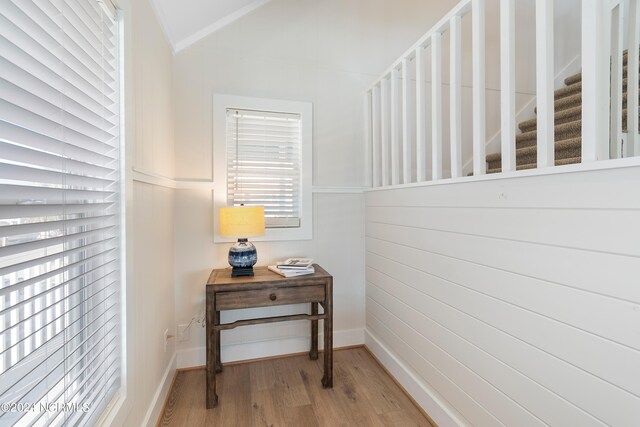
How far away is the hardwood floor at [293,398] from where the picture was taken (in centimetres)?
150

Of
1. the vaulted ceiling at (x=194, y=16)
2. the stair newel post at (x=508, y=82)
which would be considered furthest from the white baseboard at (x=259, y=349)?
the vaulted ceiling at (x=194, y=16)

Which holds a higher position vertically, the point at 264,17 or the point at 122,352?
the point at 264,17

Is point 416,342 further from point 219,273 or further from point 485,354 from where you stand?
point 219,273

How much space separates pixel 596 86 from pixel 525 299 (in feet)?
2.28

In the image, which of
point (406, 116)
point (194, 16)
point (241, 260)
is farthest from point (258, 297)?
point (194, 16)

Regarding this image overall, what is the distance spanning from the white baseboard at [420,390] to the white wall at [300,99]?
36 cm

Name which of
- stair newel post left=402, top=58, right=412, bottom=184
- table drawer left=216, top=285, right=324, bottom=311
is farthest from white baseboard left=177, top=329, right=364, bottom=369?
stair newel post left=402, top=58, right=412, bottom=184

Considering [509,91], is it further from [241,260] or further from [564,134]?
[241,260]

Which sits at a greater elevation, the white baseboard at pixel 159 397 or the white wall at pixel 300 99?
the white wall at pixel 300 99

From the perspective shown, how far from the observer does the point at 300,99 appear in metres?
2.17

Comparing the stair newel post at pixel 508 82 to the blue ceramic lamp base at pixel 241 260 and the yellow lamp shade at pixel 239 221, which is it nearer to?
the yellow lamp shade at pixel 239 221

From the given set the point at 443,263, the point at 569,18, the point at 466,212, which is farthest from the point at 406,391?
the point at 569,18

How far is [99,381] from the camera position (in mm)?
967

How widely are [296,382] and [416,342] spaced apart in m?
0.81
